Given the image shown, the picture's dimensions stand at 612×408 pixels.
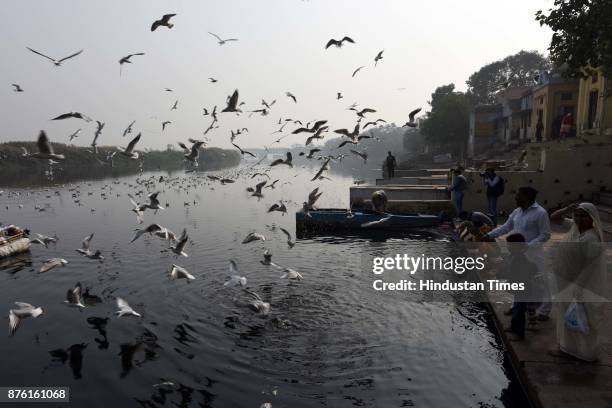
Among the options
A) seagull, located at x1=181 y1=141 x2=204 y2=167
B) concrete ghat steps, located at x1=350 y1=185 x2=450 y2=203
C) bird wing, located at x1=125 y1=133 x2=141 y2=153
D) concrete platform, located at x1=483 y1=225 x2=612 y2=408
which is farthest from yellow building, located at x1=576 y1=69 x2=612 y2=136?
bird wing, located at x1=125 y1=133 x2=141 y2=153

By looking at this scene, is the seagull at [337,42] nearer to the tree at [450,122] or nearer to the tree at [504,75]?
the tree at [450,122]

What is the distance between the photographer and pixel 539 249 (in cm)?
748

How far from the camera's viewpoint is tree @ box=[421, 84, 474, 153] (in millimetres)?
73125

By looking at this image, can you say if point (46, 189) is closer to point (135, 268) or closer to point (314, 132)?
point (135, 268)

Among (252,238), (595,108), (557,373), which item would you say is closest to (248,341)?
(252,238)

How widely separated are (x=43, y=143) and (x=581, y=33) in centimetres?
1906

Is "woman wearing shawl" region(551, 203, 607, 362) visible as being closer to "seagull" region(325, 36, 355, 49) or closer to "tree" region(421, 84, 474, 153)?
"seagull" region(325, 36, 355, 49)

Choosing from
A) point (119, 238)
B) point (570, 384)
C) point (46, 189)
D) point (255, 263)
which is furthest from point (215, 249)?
point (46, 189)

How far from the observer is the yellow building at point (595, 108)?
26.4 meters

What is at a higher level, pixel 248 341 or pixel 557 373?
pixel 557 373

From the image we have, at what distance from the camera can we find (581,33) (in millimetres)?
16750

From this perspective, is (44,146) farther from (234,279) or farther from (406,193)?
(406,193)

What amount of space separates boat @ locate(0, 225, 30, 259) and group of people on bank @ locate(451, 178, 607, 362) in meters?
20.4

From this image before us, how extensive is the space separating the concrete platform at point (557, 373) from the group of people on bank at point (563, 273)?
7.2 inches
